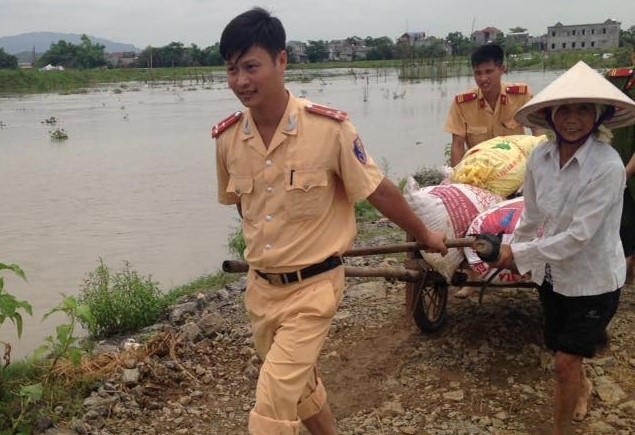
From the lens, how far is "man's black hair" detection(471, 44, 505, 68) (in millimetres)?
4234

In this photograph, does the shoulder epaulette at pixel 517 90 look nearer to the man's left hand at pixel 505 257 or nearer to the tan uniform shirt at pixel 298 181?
the man's left hand at pixel 505 257

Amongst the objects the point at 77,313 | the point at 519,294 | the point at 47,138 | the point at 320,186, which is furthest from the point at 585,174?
the point at 47,138

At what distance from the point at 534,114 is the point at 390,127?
14.9 meters

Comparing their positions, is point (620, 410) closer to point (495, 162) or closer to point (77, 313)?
point (495, 162)

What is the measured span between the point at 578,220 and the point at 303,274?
978 millimetres

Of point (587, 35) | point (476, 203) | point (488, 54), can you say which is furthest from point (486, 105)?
point (587, 35)

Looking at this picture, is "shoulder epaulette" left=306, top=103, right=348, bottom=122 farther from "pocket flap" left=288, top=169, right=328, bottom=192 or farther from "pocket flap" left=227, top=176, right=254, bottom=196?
"pocket flap" left=227, top=176, right=254, bottom=196

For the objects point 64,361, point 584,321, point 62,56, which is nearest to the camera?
point 584,321

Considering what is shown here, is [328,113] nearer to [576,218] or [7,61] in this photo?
[576,218]

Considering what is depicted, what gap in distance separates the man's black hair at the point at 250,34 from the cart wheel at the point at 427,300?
1541 mm

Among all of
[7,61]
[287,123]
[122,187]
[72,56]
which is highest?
[72,56]

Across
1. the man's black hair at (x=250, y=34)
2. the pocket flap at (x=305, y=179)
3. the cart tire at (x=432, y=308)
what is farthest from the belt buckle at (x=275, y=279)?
the cart tire at (x=432, y=308)

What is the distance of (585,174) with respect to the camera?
92.8 inches

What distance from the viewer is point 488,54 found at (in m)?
4.23
